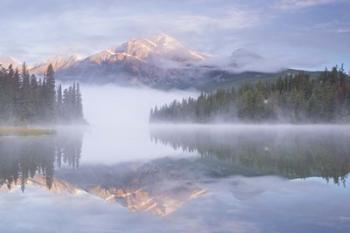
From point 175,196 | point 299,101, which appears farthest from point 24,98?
point 175,196

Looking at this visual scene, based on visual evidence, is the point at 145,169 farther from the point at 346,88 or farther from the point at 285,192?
the point at 346,88

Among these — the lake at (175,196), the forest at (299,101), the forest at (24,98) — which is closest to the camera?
the lake at (175,196)

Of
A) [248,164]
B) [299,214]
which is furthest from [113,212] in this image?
[248,164]

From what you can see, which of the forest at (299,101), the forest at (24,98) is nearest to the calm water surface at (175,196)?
the forest at (24,98)

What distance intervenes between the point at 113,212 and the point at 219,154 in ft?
74.5

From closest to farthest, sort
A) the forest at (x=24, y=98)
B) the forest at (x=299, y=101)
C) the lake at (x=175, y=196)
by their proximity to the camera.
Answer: the lake at (x=175, y=196) → the forest at (x=24, y=98) → the forest at (x=299, y=101)

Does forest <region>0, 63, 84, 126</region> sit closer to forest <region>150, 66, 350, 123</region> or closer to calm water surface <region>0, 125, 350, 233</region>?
forest <region>150, 66, 350, 123</region>

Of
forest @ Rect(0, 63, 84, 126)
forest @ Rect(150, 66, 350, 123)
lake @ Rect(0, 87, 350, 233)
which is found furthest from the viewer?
forest @ Rect(150, 66, 350, 123)

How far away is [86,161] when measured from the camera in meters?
32.5

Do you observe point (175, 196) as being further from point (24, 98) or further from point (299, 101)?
point (299, 101)

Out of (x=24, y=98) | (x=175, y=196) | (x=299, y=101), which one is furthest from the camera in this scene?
(x=299, y=101)

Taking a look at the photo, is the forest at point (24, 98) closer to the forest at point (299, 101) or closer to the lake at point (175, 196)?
the forest at point (299, 101)

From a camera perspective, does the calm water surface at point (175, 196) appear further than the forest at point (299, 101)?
No

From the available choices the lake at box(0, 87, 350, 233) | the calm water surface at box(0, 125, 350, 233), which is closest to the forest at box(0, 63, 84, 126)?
the calm water surface at box(0, 125, 350, 233)
